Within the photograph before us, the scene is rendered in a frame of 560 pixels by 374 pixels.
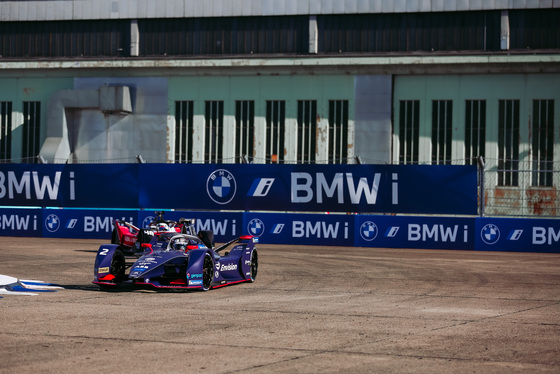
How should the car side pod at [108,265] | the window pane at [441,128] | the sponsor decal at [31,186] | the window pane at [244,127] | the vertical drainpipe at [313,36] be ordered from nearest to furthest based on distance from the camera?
the car side pod at [108,265]
the sponsor decal at [31,186]
the window pane at [441,128]
the vertical drainpipe at [313,36]
the window pane at [244,127]

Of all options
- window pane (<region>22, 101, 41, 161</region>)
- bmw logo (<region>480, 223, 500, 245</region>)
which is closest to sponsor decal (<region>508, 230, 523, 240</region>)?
bmw logo (<region>480, 223, 500, 245</region>)

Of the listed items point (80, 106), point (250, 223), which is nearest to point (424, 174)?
point (250, 223)

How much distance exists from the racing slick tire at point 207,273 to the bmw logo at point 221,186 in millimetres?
13071

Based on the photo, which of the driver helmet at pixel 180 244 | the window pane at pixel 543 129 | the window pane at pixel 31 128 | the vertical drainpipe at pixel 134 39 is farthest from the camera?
the window pane at pixel 31 128

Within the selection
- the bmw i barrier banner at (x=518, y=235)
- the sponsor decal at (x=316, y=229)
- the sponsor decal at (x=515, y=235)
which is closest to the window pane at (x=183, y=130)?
the sponsor decal at (x=316, y=229)

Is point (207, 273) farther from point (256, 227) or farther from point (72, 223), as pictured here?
point (72, 223)

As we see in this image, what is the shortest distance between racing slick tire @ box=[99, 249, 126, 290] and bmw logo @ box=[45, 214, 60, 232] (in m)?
14.8

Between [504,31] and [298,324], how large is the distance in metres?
29.3

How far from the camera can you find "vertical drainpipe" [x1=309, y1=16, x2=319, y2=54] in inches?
1544

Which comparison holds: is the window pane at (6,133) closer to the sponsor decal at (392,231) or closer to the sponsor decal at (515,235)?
the sponsor decal at (392,231)

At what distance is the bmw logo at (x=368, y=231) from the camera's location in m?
26.6

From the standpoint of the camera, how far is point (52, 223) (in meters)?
29.0

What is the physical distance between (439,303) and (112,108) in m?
29.3

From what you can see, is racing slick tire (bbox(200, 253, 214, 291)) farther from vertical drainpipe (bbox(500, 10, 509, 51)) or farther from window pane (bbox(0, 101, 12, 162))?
window pane (bbox(0, 101, 12, 162))
